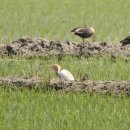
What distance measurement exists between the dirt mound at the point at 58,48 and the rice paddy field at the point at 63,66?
317mm

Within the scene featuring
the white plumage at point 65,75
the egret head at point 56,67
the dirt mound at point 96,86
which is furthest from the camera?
the egret head at point 56,67

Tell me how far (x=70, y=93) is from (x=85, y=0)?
12.8m

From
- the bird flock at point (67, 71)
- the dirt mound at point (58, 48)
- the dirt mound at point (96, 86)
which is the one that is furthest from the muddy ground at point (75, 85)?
the dirt mound at point (58, 48)

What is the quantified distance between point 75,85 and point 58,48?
3135mm

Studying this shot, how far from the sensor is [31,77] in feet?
26.5

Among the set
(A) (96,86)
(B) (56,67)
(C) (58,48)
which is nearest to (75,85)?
(A) (96,86)

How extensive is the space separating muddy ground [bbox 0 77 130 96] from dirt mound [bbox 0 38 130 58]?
2.62 m

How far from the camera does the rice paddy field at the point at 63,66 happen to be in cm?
607

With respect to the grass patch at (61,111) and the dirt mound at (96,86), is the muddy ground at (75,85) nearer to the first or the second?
the dirt mound at (96,86)

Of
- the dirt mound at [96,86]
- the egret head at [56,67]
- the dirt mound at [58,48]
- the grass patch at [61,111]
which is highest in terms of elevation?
the dirt mound at [58,48]

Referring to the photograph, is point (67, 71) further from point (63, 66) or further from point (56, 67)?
point (63, 66)

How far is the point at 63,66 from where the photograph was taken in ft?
30.5

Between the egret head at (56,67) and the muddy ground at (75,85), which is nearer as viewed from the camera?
the muddy ground at (75,85)

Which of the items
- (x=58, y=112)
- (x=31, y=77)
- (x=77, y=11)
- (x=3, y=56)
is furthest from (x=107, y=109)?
(x=77, y=11)
